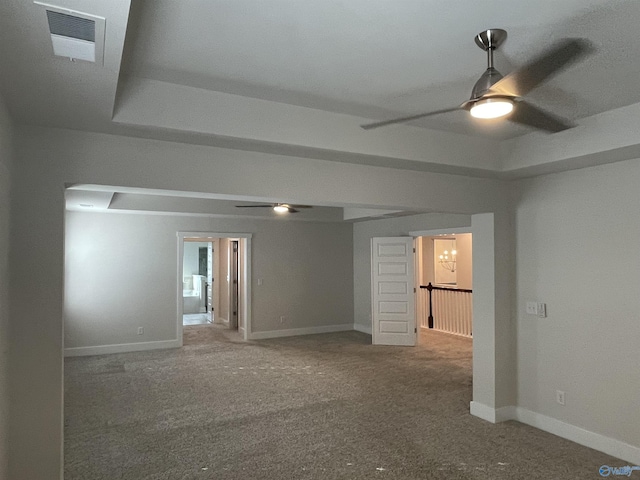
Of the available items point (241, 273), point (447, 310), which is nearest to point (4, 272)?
point (241, 273)

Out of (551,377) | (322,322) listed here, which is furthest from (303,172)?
(322,322)

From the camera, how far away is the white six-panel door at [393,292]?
7.86m

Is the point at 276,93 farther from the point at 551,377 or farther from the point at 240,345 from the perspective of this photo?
the point at 240,345

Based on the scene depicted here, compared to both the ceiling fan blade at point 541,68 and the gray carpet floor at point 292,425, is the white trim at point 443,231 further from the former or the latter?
the ceiling fan blade at point 541,68

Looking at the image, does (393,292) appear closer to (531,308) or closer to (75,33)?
(531,308)

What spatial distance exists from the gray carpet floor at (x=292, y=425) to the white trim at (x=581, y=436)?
99 millimetres

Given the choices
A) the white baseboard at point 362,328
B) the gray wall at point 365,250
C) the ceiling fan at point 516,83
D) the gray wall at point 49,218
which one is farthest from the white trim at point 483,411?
the white baseboard at point 362,328

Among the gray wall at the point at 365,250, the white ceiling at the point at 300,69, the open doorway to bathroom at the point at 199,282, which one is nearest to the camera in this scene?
the white ceiling at the point at 300,69

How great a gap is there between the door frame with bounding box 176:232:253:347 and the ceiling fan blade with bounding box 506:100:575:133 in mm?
6485

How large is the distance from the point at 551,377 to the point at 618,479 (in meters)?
0.98

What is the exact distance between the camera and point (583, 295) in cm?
382

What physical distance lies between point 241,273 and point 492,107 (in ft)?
24.3

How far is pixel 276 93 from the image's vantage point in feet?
9.29

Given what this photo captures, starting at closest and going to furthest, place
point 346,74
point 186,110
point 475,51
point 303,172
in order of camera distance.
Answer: point 475,51
point 346,74
point 186,110
point 303,172
